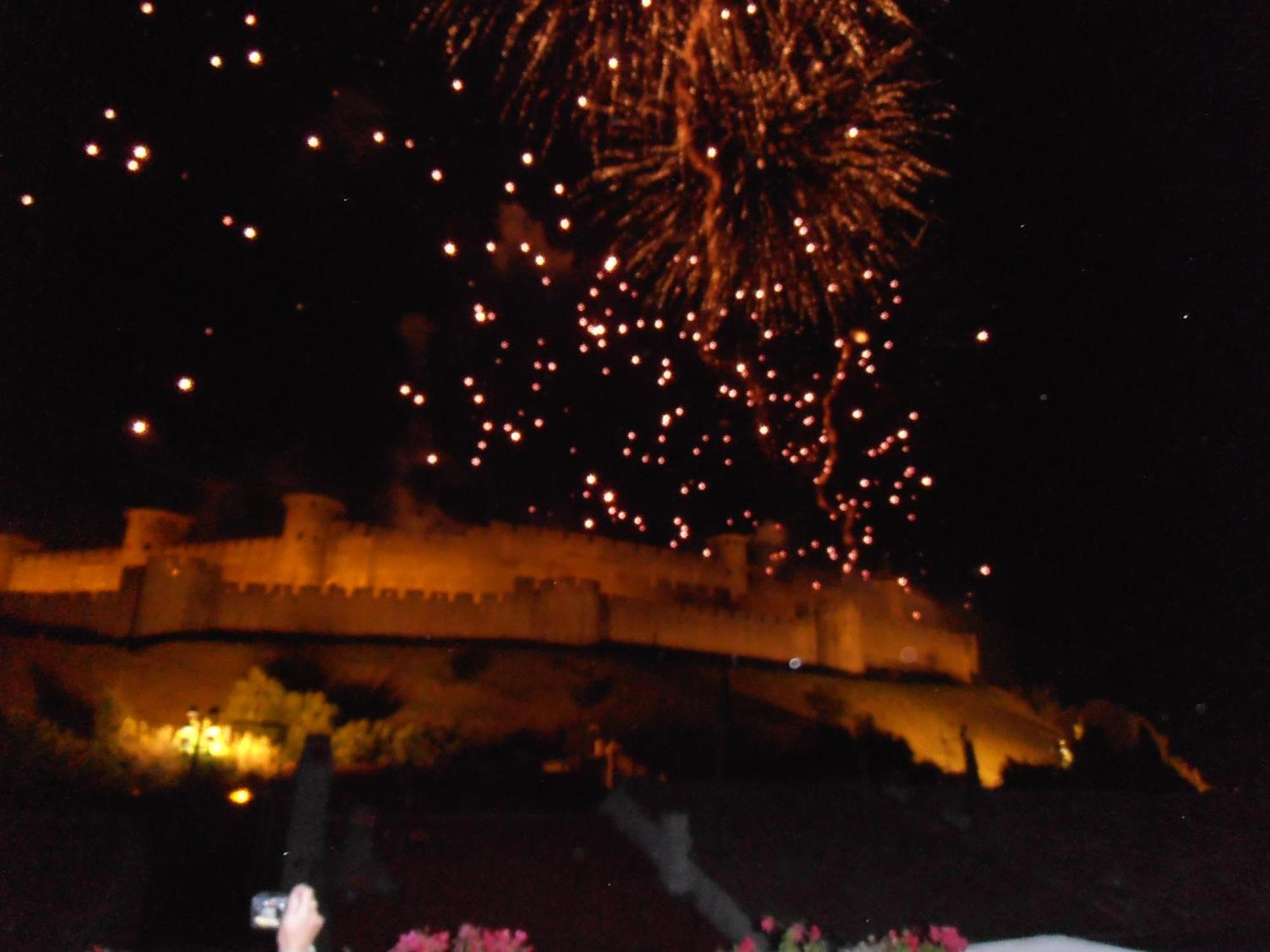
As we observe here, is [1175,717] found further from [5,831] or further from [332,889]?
[5,831]

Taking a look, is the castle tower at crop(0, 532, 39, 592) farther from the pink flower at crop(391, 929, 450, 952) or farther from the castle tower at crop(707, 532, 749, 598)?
the pink flower at crop(391, 929, 450, 952)

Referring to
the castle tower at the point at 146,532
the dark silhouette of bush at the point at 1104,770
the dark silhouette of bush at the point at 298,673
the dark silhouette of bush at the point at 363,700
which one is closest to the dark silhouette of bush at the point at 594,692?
the dark silhouette of bush at the point at 363,700

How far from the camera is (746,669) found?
115ft

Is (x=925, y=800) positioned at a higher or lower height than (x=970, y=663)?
lower

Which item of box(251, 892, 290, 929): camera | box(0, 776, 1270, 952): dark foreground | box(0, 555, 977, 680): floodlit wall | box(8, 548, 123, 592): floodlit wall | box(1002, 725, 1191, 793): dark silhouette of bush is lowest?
box(251, 892, 290, 929): camera

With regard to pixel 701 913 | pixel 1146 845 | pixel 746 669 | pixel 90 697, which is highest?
pixel 746 669

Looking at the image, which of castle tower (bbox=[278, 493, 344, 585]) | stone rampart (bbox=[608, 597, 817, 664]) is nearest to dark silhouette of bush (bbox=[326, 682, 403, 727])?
stone rampart (bbox=[608, 597, 817, 664])

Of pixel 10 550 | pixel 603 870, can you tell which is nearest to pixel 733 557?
pixel 10 550

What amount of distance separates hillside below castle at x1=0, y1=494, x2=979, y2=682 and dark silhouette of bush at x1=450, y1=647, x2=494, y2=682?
2268 mm

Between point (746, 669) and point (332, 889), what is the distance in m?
25.5

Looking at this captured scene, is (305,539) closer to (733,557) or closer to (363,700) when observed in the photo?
(363,700)

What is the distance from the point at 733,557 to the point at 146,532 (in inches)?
838

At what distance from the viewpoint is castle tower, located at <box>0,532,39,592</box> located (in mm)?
35531

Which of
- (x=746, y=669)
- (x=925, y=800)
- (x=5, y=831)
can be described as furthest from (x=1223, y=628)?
(x=5, y=831)
